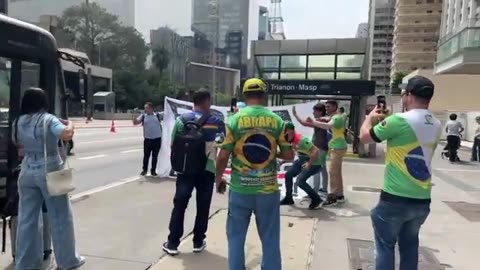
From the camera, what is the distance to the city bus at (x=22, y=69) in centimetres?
534

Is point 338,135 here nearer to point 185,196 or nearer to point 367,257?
point 367,257

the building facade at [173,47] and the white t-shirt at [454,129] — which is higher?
the building facade at [173,47]

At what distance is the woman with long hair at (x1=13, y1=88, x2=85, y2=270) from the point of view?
12.3 ft

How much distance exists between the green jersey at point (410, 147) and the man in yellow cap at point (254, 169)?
2.59ft

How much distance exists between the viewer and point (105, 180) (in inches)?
373

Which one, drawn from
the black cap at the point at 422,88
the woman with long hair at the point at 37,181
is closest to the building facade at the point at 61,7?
the woman with long hair at the point at 37,181

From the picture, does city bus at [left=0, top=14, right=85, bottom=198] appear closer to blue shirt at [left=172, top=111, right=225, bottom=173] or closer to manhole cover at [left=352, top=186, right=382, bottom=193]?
blue shirt at [left=172, top=111, right=225, bottom=173]

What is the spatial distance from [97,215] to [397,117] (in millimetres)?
4495

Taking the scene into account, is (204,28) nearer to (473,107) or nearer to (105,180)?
(473,107)

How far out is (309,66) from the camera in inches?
645

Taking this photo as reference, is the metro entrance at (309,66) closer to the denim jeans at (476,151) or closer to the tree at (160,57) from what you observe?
the denim jeans at (476,151)

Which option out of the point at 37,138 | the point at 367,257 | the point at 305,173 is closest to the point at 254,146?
the point at 37,138

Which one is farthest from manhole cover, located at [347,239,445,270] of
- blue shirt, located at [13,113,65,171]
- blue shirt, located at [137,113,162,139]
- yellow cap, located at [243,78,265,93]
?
blue shirt, located at [137,113,162,139]

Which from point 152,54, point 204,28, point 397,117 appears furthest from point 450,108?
point 152,54
